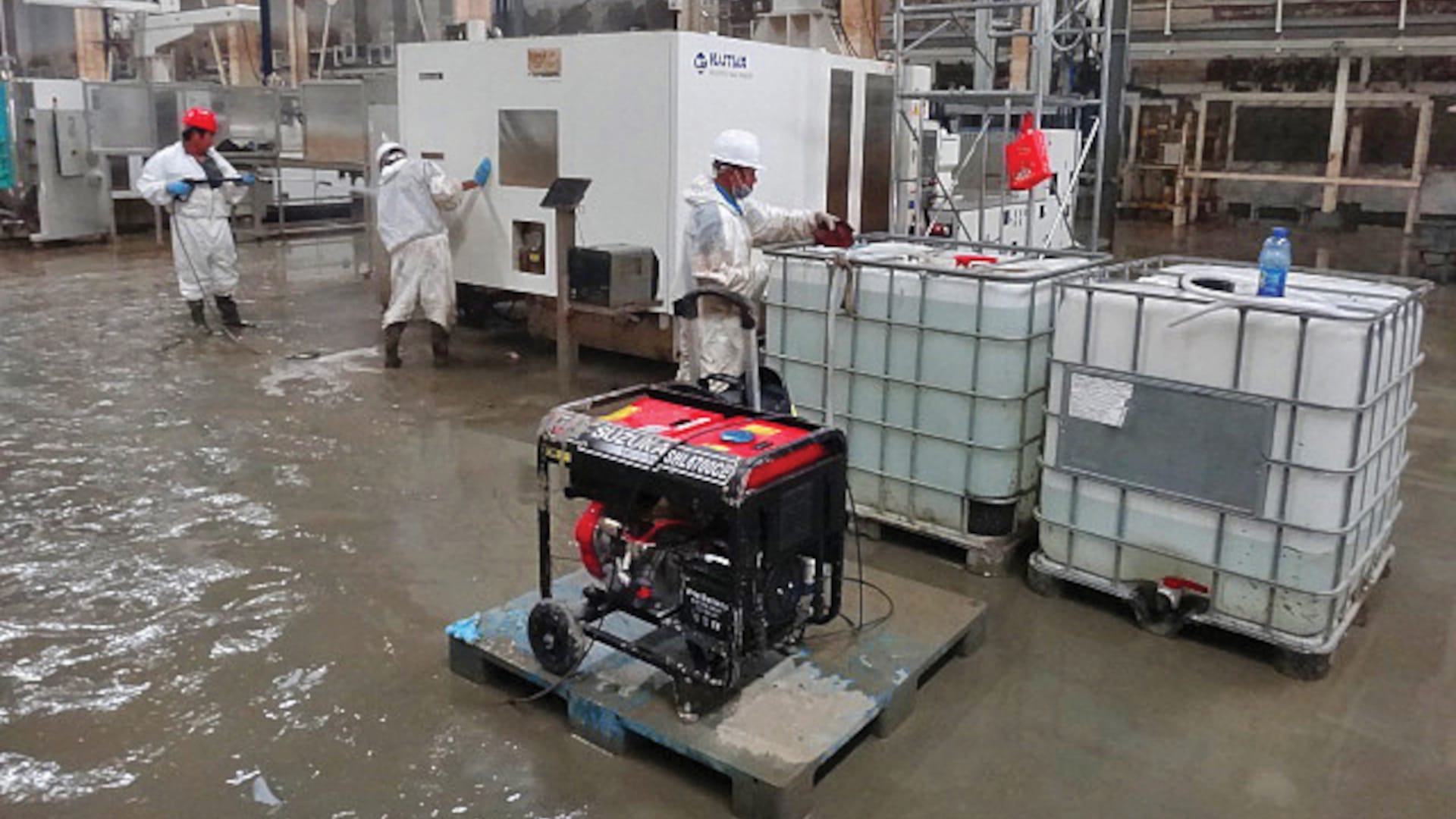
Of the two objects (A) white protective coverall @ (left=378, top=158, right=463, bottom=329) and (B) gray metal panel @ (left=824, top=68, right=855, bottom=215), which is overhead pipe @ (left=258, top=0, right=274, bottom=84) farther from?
(B) gray metal panel @ (left=824, top=68, right=855, bottom=215)

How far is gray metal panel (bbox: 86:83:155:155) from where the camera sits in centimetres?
1041

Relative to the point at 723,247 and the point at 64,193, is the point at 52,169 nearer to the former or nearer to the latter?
the point at 64,193

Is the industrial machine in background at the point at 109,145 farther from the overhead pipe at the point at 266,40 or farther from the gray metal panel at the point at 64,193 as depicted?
the overhead pipe at the point at 266,40

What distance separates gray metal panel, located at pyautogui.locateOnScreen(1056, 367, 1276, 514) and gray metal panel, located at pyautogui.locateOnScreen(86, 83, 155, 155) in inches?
404

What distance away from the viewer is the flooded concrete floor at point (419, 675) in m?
2.44

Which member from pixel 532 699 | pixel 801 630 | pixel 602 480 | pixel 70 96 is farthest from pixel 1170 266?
pixel 70 96

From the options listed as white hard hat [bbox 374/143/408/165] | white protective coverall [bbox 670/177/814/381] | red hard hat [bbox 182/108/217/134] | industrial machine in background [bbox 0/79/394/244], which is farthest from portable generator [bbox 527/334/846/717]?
industrial machine in background [bbox 0/79/394/244]

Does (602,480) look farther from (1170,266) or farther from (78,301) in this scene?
(78,301)

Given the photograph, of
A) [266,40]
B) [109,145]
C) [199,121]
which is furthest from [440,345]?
[266,40]

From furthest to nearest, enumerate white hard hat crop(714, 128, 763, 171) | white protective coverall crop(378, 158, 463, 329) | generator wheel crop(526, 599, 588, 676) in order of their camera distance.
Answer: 1. white protective coverall crop(378, 158, 463, 329)
2. white hard hat crop(714, 128, 763, 171)
3. generator wheel crop(526, 599, 588, 676)

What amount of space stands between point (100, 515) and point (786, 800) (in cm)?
293

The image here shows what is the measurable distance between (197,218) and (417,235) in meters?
1.85

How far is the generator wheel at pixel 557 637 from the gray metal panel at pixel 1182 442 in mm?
1550

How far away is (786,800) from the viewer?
2279 mm
